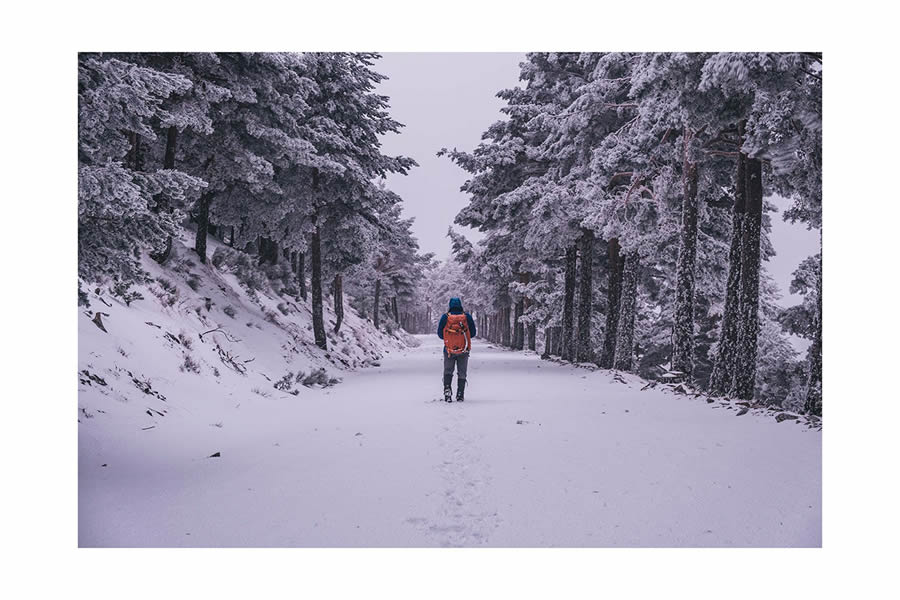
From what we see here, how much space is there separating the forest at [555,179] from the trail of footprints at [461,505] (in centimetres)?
338

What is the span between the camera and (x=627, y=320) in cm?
1753

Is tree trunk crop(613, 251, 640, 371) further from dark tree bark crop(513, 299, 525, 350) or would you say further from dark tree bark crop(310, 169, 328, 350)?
dark tree bark crop(513, 299, 525, 350)

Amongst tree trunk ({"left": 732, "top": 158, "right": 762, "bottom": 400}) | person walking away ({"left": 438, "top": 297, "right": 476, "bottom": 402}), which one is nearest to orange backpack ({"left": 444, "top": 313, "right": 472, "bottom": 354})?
person walking away ({"left": 438, "top": 297, "right": 476, "bottom": 402})

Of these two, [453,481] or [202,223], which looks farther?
[202,223]

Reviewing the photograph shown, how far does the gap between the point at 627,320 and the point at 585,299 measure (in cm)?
218

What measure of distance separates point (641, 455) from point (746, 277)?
581 centimetres

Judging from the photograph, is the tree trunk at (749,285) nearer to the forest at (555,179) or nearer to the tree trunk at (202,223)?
the forest at (555,179)

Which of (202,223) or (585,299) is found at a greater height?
(202,223)

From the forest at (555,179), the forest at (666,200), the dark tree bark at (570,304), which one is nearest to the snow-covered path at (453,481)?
the forest at (555,179)

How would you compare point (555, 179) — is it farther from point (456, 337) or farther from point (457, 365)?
point (456, 337)

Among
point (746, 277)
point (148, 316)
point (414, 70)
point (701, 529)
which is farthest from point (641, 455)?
point (148, 316)

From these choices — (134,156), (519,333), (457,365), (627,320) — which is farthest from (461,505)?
(519,333)

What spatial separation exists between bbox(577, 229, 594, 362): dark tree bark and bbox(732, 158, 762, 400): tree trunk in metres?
8.63

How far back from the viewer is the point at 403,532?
380 cm
